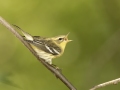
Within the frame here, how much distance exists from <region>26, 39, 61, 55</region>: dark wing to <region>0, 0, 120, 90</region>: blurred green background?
1663mm

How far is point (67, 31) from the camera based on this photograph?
4027mm

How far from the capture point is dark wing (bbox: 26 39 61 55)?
194 cm

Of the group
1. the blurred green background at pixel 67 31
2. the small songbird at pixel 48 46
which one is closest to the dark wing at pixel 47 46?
the small songbird at pixel 48 46

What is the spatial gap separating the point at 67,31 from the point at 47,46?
76.6 inches

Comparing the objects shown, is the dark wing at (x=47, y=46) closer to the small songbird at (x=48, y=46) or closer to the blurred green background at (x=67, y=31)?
the small songbird at (x=48, y=46)

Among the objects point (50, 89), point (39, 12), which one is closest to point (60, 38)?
point (50, 89)

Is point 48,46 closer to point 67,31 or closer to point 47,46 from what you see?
point 47,46

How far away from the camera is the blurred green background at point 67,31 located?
3.90 m

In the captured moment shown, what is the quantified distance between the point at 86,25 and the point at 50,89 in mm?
1026

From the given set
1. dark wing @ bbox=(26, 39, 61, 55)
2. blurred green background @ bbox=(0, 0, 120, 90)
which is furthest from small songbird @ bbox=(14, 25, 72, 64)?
blurred green background @ bbox=(0, 0, 120, 90)

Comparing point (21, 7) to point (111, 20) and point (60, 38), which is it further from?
point (60, 38)

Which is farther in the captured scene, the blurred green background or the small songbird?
the blurred green background

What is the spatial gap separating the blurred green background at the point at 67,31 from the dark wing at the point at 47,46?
166cm

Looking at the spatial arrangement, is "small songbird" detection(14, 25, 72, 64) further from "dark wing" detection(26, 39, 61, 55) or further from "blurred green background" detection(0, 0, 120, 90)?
"blurred green background" detection(0, 0, 120, 90)
